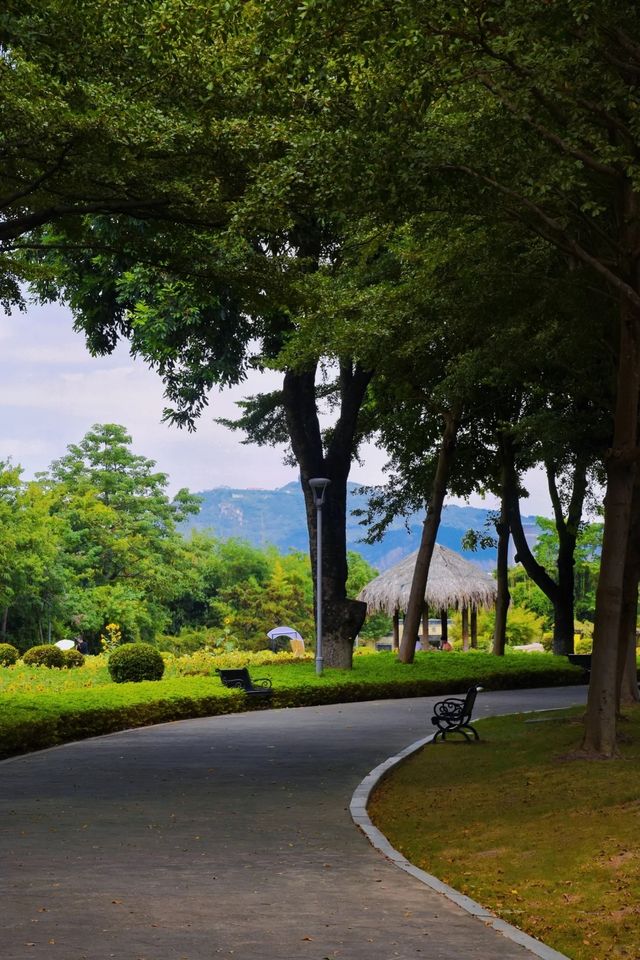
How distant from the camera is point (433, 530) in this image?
34438mm

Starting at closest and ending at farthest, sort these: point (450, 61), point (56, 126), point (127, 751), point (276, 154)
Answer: point (450, 61), point (56, 126), point (276, 154), point (127, 751)

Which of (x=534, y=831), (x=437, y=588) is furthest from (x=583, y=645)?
(x=534, y=831)

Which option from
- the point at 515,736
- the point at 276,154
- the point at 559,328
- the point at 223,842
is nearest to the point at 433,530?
the point at 559,328

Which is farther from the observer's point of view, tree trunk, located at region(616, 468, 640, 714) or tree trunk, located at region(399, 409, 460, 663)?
tree trunk, located at region(399, 409, 460, 663)

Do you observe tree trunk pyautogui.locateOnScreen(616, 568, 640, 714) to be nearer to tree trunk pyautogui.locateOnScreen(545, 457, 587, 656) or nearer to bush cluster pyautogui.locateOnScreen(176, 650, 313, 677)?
bush cluster pyautogui.locateOnScreen(176, 650, 313, 677)

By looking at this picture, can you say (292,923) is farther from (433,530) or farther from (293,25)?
(433,530)

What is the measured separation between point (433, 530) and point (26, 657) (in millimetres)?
13404

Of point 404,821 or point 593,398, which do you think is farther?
point 593,398

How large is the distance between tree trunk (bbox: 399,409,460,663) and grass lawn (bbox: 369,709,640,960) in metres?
16.8

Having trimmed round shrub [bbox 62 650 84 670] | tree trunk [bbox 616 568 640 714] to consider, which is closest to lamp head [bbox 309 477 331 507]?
tree trunk [bbox 616 568 640 714]

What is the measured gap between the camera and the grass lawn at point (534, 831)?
8.20 meters

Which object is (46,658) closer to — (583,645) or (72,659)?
(72,659)

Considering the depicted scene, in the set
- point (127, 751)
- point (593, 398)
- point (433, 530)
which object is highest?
point (593, 398)

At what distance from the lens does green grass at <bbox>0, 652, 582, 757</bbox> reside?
769 inches
